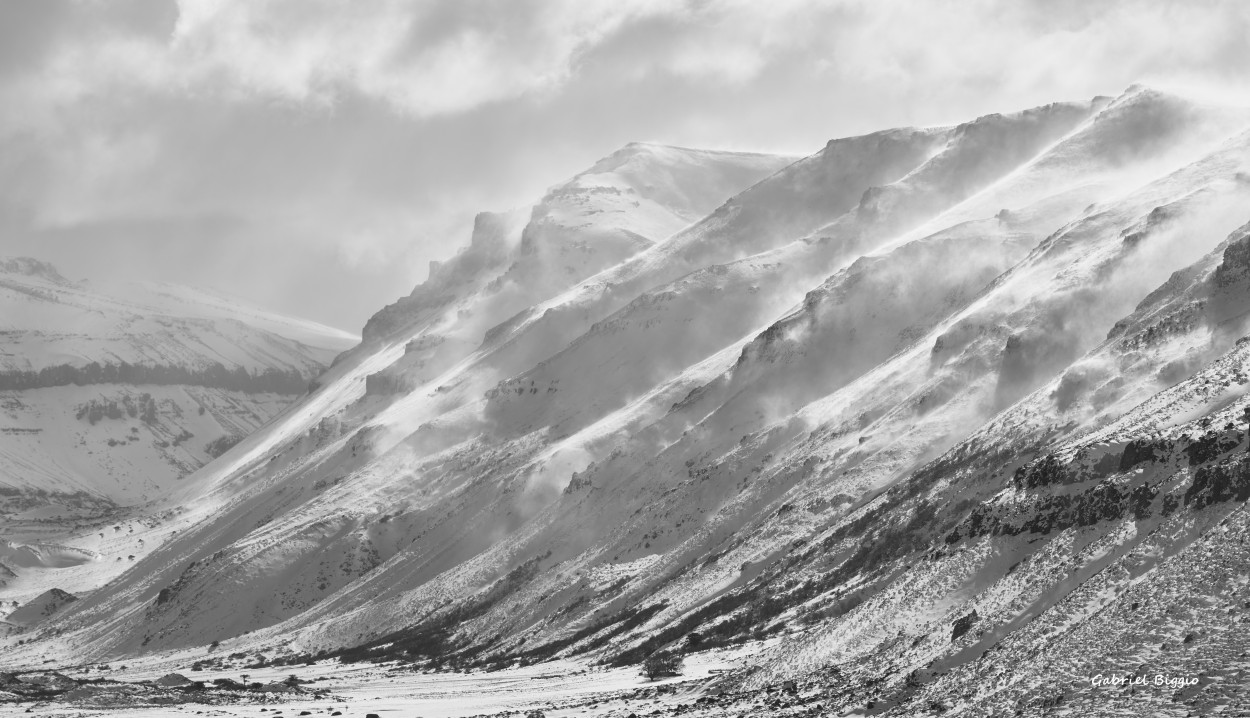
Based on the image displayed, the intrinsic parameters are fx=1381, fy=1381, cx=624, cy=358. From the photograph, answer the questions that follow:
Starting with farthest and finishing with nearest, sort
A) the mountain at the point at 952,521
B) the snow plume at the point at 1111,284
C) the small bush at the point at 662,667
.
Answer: the snow plume at the point at 1111,284 < the small bush at the point at 662,667 < the mountain at the point at 952,521

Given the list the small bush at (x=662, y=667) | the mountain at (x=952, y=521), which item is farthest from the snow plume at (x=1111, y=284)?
the small bush at (x=662, y=667)

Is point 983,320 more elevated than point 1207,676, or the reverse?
point 983,320

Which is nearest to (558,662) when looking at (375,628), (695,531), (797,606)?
(797,606)

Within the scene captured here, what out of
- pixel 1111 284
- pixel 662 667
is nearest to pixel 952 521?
pixel 662 667

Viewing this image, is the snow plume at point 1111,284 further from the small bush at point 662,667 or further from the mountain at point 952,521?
the small bush at point 662,667

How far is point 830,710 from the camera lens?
58062 mm

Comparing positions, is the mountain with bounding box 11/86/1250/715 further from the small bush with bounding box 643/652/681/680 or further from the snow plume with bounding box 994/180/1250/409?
the small bush with bounding box 643/652/681/680

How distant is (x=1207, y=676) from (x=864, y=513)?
84346mm

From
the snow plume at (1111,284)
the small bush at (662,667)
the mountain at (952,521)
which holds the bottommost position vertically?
the small bush at (662,667)

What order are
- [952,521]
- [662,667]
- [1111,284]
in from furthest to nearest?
[1111,284] → [952,521] → [662,667]

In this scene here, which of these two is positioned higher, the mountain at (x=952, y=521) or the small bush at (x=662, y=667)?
the mountain at (x=952, y=521)

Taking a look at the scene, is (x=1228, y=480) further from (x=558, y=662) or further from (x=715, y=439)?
(x=715, y=439)

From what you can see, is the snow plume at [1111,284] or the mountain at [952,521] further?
the snow plume at [1111,284]

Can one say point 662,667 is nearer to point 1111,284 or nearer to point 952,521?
point 952,521
